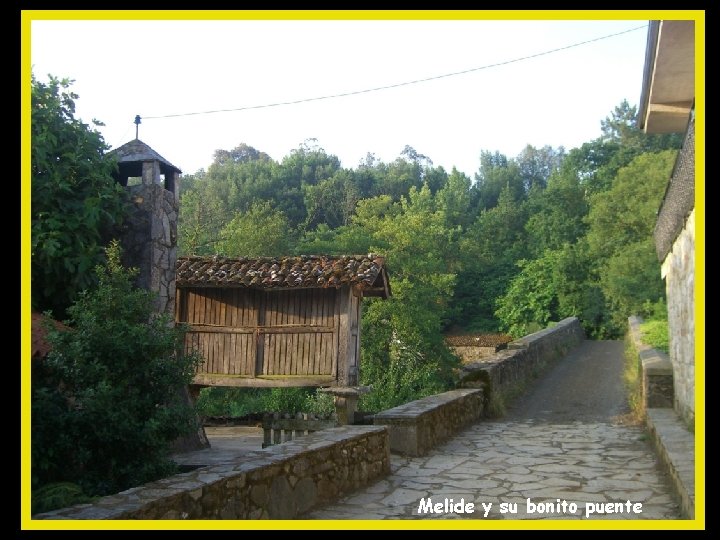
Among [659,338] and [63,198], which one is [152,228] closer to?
[63,198]

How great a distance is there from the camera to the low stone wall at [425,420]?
26.4 feet

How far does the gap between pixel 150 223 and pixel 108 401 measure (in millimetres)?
4844

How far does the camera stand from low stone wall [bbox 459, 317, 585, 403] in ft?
39.1

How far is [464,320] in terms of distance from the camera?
123 feet

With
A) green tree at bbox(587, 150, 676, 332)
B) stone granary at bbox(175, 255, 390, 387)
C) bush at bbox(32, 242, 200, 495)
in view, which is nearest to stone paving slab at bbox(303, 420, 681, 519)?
bush at bbox(32, 242, 200, 495)

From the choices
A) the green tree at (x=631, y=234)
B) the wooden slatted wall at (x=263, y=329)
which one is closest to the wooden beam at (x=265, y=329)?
the wooden slatted wall at (x=263, y=329)

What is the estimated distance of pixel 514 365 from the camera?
47.0 ft

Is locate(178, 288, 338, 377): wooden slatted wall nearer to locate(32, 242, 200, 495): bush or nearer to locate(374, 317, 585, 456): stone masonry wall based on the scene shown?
locate(374, 317, 585, 456): stone masonry wall

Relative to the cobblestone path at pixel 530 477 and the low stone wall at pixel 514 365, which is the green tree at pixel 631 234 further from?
the cobblestone path at pixel 530 477

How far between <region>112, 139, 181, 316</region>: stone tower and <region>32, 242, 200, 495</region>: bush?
3.75 meters
